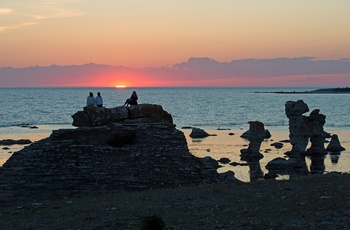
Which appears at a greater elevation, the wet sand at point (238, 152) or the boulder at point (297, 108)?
the boulder at point (297, 108)

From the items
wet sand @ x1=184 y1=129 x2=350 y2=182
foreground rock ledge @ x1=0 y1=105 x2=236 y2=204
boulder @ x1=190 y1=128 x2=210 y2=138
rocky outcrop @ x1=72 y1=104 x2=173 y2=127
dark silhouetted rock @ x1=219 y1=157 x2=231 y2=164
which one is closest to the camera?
foreground rock ledge @ x1=0 y1=105 x2=236 y2=204

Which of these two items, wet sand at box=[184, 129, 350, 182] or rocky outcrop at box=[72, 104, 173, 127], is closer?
rocky outcrop at box=[72, 104, 173, 127]

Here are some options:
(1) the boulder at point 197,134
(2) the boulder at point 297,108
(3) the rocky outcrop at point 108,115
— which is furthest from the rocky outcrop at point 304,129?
(3) the rocky outcrop at point 108,115

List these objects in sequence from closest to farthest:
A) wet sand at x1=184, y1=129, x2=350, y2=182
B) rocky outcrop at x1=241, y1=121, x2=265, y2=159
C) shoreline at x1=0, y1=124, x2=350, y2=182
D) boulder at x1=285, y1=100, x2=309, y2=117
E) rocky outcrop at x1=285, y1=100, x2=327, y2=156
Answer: wet sand at x1=184, y1=129, x2=350, y2=182, shoreline at x1=0, y1=124, x2=350, y2=182, rocky outcrop at x1=241, y1=121, x2=265, y2=159, rocky outcrop at x1=285, y1=100, x2=327, y2=156, boulder at x1=285, y1=100, x2=309, y2=117

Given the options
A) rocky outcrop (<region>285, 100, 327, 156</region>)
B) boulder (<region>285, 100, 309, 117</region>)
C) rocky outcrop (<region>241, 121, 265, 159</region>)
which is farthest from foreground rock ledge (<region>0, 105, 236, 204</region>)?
boulder (<region>285, 100, 309, 117</region>)

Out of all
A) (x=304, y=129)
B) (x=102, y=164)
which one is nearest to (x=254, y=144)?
(x=304, y=129)

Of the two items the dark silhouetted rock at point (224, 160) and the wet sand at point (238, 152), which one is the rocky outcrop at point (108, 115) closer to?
the wet sand at point (238, 152)

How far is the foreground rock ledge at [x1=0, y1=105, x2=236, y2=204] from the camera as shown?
91.8ft

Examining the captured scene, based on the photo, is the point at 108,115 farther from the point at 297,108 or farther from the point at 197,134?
the point at 197,134

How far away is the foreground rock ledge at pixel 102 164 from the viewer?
2797 centimetres

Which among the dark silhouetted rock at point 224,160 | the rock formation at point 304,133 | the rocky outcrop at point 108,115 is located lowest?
the dark silhouetted rock at point 224,160

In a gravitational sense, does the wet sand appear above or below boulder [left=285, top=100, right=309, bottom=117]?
below

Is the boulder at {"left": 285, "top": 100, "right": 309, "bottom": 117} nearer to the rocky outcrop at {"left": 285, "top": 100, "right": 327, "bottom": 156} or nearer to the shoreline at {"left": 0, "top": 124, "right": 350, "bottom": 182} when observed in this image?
the rocky outcrop at {"left": 285, "top": 100, "right": 327, "bottom": 156}

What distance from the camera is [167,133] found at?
30.6 metres
